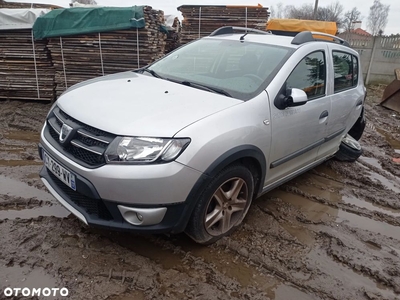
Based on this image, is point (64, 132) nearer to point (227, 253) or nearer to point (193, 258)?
point (193, 258)

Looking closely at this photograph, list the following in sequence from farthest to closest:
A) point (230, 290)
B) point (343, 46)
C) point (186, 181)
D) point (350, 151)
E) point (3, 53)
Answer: point (3, 53), point (350, 151), point (343, 46), point (230, 290), point (186, 181)

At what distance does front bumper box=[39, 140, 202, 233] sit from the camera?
2082 mm

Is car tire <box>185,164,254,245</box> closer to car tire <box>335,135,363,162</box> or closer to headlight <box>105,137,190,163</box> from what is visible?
headlight <box>105,137,190,163</box>

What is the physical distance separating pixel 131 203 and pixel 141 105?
76 centimetres

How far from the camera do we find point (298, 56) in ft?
10.0

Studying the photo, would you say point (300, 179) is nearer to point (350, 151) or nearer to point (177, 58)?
point (350, 151)

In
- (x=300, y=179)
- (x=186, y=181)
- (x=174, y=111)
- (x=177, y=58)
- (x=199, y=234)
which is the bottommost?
(x=300, y=179)

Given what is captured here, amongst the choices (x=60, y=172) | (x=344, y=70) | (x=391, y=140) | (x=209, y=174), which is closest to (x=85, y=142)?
(x=60, y=172)

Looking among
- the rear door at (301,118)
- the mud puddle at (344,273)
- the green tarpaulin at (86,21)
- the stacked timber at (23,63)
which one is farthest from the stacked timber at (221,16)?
the mud puddle at (344,273)

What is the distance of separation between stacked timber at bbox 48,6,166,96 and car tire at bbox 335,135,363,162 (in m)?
4.64

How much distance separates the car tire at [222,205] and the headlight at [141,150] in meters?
0.45

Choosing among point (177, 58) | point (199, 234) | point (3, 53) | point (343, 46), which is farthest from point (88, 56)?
point (199, 234)

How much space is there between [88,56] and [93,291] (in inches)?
241

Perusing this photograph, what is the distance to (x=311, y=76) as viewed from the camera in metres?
3.30
